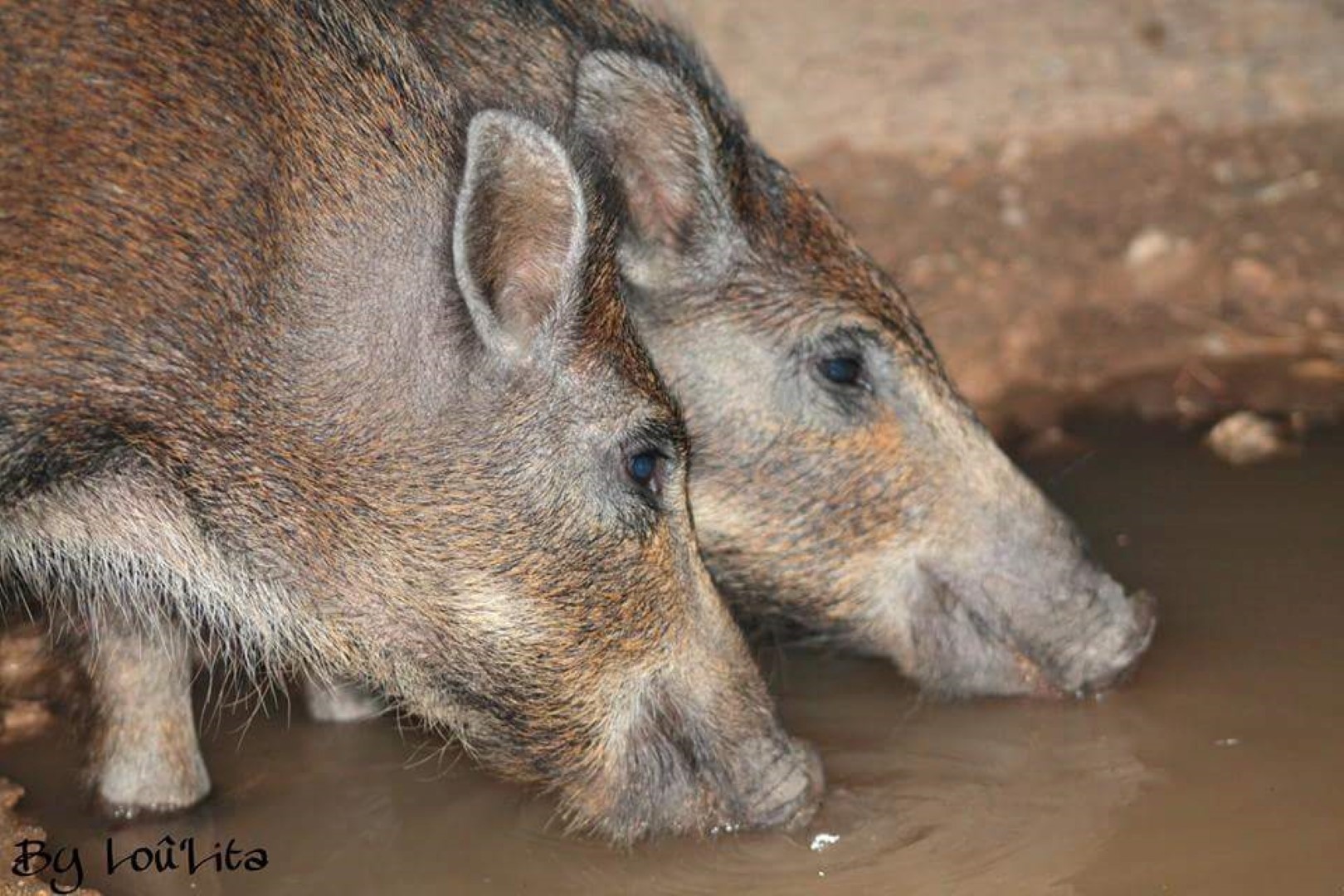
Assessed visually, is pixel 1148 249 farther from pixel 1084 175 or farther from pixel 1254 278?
pixel 1084 175

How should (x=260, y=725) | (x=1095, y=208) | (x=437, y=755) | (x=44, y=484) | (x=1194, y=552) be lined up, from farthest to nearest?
1. (x=1095, y=208)
2. (x=1194, y=552)
3. (x=260, y=725)
4. (x=437, y=755)
5. (x=44, y=484)

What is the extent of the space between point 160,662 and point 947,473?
5.92 ft

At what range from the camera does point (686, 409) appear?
4.61 m

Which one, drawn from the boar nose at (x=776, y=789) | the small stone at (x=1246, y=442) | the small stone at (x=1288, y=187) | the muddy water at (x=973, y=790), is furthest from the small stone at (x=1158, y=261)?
the boar nose at (x=776, y=789)

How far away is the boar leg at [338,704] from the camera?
15.7 feet

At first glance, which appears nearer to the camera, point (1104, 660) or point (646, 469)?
point (646, 469)

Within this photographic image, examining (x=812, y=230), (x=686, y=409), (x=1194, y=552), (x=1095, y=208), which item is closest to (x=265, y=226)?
(x=686, y=409)

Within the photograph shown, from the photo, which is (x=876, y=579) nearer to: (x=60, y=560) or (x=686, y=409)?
(x=686, y=409)

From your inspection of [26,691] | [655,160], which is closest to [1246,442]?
[655,160]

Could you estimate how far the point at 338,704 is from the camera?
4844 mm

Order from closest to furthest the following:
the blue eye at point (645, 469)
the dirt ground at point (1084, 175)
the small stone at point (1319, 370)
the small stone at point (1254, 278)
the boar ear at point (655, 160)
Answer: the blue eye at point (645, 469)
the boar ear at point (655, 160)
the small stone at point (1319, 370)
the dirt ground at point (1084, 175)
the small stone at point (1254, 278)

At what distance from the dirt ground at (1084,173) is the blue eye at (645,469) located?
209cm

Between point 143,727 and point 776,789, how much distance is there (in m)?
1.41
